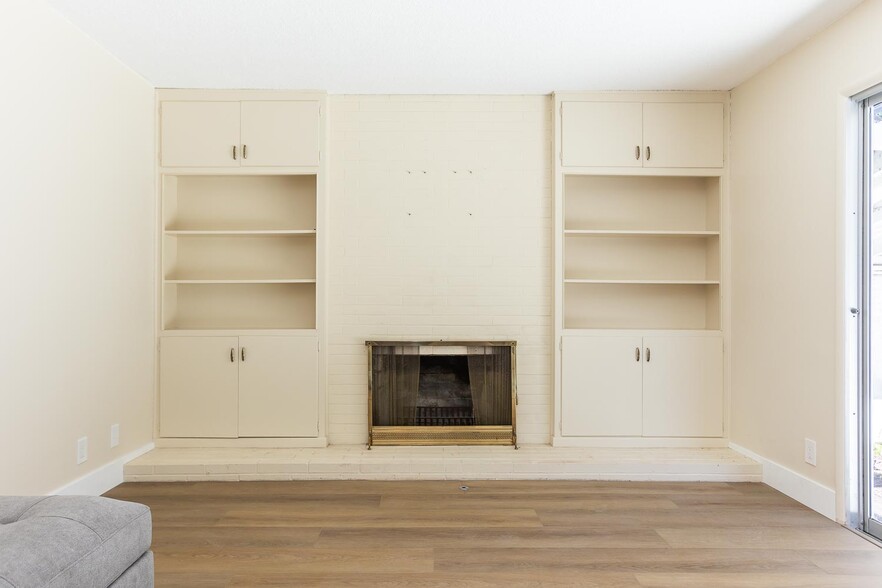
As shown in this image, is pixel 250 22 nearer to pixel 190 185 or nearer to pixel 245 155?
pixel 245 155

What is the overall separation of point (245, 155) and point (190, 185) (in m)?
0.56

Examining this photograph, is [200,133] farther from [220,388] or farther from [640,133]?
[640,133]

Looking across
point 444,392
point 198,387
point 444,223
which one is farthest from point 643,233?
point 198,387

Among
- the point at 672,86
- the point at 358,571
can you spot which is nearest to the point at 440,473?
the point at 358,571

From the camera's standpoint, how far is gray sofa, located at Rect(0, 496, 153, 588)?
54.0 inches

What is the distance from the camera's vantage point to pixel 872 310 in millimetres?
2877

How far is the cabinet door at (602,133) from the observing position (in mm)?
4066

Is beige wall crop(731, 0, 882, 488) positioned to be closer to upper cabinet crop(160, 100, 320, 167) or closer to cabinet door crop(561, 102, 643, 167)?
cabinet door crop(561, 102, 643, 167)

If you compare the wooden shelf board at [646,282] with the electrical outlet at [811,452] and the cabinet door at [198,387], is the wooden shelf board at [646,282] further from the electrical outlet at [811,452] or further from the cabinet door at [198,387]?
the cabinet door at [198,387]

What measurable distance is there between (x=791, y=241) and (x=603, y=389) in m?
1.50

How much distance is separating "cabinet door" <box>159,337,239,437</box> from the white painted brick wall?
83 cm

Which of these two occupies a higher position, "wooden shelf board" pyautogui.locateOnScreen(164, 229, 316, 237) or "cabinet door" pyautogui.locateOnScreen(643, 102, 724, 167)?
"cabinet door" pyautogui.locateOnScreen(643, 102, 724, 167)

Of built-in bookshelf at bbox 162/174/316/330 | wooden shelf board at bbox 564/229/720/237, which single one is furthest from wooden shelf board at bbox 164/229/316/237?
wooden shelf board at bbox 564/229/720/237

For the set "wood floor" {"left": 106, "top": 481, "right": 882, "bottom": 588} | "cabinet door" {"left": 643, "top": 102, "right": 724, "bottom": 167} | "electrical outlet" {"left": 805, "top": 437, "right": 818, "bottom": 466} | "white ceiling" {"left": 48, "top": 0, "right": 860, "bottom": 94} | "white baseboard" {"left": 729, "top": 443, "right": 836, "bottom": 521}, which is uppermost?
"white ceiling" {"left": 48, "top": 0, "right": 860, "bottom": 94}
